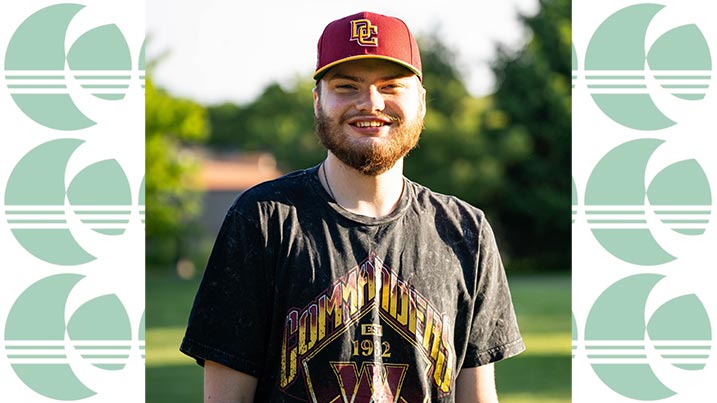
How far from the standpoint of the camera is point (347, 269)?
78.0 inches

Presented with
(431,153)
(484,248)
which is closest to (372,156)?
(484,248)

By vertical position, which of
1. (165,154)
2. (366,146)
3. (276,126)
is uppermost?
(276,126)

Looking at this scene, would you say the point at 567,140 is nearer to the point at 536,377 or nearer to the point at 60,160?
the point at 536,377

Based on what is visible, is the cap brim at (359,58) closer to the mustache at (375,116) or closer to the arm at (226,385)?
the mustache at (375,116)

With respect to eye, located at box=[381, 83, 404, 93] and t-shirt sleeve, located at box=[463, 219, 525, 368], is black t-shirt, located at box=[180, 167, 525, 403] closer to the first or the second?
t-shirt sleeve, located at box=[463, 219, 525, 368]

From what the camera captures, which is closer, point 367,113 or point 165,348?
point 367,113

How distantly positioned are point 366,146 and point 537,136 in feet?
82.2

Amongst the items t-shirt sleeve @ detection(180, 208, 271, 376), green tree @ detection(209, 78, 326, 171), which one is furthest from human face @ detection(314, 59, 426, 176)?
green tree @ detection(209, 78, 326, 171)

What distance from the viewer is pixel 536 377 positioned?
8.87 meters

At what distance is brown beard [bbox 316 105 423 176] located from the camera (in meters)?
2.00

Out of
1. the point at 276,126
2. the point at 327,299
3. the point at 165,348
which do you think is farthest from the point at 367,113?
the point at 276,126

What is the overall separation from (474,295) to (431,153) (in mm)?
23053

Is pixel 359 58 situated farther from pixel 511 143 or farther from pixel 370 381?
pixel 511 143

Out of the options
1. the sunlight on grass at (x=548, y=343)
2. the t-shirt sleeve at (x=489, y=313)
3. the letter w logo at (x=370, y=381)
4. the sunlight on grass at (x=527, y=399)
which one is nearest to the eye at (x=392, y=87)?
the t-shirt sleeve at (x=489, y=313)
